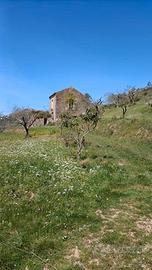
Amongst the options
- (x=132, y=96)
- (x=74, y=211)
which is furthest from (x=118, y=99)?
(x=74, y=211)

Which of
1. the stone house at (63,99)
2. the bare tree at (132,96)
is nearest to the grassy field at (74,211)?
the bare tree at (132,96)

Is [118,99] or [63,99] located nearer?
[118,99]

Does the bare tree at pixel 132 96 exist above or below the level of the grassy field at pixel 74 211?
above

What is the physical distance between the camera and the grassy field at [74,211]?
1748 centimetres

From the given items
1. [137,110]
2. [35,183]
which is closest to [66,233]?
[35,183]

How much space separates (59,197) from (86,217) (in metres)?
2.59

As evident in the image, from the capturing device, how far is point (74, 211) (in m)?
21.6

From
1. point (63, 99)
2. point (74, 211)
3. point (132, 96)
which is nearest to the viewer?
point (74, 211)

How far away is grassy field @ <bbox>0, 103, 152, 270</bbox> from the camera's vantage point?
1748cm

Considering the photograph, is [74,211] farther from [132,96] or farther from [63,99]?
[63,99]

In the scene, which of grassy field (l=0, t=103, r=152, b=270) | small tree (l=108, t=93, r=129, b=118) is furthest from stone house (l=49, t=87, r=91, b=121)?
grassy field (l=0, t=103, r=152, b=270)

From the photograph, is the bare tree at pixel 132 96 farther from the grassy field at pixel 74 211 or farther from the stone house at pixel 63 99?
the grassy field at pixel 74 211

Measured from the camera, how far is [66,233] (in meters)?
19.6

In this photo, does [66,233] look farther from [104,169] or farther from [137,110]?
[137,110]
